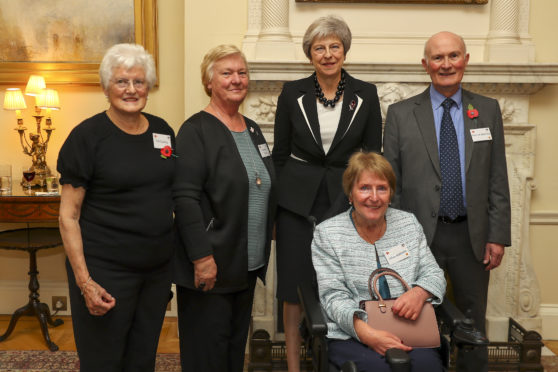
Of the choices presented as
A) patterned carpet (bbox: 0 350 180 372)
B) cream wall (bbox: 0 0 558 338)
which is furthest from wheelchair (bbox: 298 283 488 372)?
cream wall (bbox: 0 0 558 338)

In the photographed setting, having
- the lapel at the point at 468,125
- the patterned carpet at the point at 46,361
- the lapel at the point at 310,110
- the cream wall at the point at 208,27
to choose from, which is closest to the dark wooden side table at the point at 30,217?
the patterned carpet at the point at 46,361

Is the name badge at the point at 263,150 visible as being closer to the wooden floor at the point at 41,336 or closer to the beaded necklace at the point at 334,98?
the beaded necklace at the point at 334,98

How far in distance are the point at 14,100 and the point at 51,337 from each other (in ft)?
5.72

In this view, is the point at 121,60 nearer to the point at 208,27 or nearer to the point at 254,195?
the point at 254,195

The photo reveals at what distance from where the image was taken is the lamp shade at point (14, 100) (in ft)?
12.4

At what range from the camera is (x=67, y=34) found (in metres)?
3.92

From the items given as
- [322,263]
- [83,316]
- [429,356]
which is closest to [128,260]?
[83,316]

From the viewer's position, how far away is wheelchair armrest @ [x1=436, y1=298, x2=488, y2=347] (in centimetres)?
186

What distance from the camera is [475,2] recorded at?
3.54 m

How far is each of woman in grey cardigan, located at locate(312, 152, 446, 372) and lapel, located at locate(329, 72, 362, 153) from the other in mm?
286

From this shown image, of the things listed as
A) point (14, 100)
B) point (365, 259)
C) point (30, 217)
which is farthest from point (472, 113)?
point (14, 100)

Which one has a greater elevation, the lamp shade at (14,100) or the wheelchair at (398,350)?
the lamp shade at (14,100)

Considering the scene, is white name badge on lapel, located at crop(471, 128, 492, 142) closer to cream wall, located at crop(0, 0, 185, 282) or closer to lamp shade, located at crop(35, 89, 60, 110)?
cream wall, located at crop(0, 0, 185, 282)

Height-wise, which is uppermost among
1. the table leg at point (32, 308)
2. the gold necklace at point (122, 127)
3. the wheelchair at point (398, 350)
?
the gold necklace at point (122, 127)
